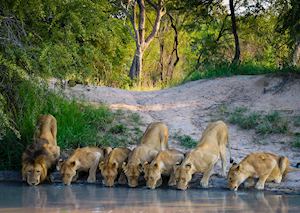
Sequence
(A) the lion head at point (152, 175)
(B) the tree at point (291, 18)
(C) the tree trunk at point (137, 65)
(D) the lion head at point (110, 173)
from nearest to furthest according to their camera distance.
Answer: (A) the lion head at point (152, 175)
(D) the lion head at point (110, 173)
(B) the tree at point (291, 18)
(C) the tree trunk at point (137, 65)

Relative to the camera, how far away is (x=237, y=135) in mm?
15078

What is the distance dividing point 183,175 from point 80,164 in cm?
207

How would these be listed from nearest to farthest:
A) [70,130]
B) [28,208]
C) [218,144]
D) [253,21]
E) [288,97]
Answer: [28,208]
[218,144]
[70,130]
[288,97]
[253,21]

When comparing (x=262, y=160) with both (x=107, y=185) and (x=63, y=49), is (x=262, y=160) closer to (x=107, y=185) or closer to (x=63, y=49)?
(x=107, y=185)

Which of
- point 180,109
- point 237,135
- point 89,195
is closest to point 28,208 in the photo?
point 89,195

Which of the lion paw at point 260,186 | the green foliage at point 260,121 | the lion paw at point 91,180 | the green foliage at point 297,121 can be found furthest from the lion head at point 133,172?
the green foliage at point 297,121

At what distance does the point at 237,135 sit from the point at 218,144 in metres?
3.09

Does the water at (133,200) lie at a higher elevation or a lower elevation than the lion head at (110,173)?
lower

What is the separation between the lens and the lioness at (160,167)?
11195 millimetres

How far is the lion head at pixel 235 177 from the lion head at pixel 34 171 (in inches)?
134

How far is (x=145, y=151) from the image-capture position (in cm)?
1195

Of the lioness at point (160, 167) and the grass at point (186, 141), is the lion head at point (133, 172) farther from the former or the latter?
the grass at point (186, 141)

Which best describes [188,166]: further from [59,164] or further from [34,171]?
[34,171]

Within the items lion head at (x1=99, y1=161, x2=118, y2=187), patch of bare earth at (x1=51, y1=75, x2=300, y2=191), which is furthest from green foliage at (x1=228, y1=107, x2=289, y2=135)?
lion head at (x1=99, y1=161, x2=118, y2=187)
